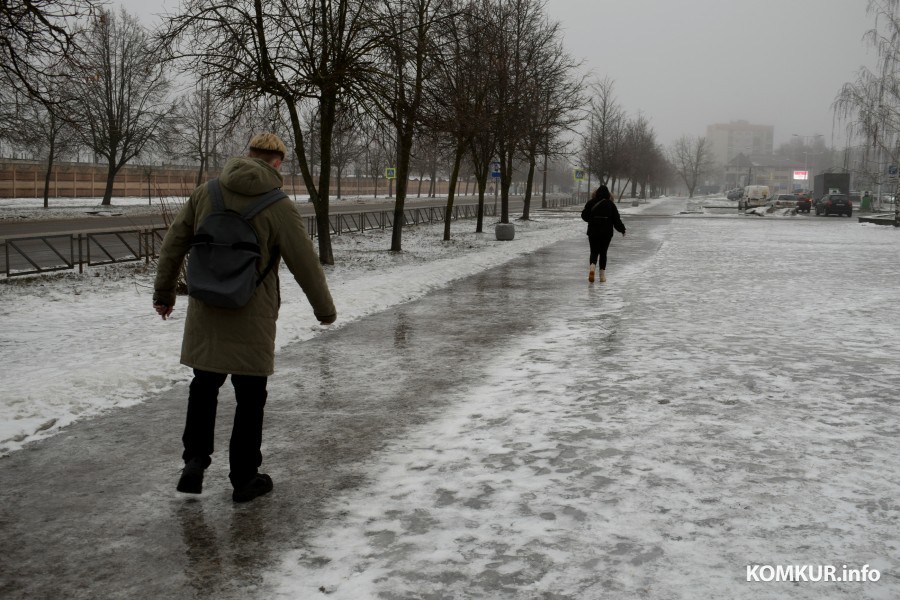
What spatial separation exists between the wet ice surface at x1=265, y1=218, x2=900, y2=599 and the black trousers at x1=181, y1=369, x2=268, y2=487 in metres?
0.54

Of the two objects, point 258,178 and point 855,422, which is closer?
point 258,178

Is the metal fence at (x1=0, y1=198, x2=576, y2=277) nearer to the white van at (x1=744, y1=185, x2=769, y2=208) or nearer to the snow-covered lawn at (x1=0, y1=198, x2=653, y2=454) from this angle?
the snow-covered lawn at (x1=0, y1=198, x2=653, y2=454)

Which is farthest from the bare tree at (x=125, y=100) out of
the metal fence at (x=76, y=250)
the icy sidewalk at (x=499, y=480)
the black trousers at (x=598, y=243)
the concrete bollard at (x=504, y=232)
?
the icy sidewalk at (x=499, y=480)

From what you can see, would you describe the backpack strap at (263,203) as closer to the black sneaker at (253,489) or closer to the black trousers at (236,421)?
the black trousers at (236,421)

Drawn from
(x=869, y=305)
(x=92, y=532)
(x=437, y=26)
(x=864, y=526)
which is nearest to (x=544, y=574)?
(x=864, y=526)

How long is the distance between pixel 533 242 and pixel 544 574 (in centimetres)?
2251

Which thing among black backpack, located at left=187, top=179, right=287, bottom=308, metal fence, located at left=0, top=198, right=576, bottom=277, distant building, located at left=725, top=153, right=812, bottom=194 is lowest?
metal fence, located at left=0, top=198, right=576, bottom=277

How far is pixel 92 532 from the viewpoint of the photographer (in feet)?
13.0

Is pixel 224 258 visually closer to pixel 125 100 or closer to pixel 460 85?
pixel 460 85

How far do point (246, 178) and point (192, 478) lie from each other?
1.63 metres

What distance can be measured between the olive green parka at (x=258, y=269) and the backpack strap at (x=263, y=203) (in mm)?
21

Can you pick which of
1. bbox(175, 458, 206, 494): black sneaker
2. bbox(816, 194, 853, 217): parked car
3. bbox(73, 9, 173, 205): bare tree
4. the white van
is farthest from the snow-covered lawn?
the white van

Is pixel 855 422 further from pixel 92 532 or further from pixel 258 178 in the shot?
pixel 92 532

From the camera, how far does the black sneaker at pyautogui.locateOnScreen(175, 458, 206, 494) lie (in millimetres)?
4406
